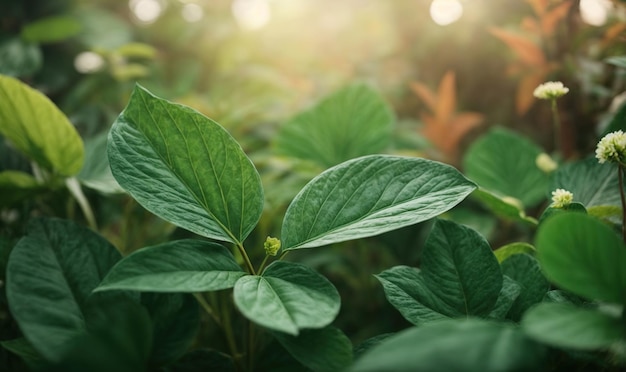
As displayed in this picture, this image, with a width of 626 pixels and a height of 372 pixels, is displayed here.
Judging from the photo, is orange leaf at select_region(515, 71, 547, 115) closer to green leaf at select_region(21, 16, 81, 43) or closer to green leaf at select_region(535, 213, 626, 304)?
green leaf at select_region(535, 213, 626, 304)

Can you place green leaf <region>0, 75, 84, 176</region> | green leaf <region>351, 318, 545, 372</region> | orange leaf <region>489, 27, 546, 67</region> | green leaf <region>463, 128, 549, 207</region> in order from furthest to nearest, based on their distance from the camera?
1. orange leaf <region>489, 27, 546, 67</region>
2. green leaf <region>463, 128, 549, 207</region>
3. green leaf <region>0, 75, 84, 176</region>
4. green leaf <region>351, 318, 545, 372</region>

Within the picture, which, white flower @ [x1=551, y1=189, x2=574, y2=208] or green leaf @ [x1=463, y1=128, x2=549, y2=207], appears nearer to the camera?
white flower @ [x1=551, y1=189, x2=574, y2=208]

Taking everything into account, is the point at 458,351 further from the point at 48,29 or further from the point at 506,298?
the point at 48,29

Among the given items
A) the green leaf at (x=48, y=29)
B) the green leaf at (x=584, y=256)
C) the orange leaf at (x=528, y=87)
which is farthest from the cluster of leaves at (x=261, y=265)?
the green leaf at (x=48, y=29)

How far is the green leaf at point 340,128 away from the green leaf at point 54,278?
0.33 metres

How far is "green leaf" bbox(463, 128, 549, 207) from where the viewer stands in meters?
0.65

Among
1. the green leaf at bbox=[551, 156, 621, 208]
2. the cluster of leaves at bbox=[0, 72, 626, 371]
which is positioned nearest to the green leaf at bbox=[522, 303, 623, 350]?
the cluster of leaves at bbox=[0, 72, 626, 371]

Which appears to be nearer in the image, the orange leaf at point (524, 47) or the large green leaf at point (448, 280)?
the large green leaf at point (448, 280)

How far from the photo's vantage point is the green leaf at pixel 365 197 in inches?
15.7

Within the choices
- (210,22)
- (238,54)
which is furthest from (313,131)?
(210,22)

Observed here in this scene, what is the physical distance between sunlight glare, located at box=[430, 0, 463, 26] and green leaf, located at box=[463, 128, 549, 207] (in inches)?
16.6

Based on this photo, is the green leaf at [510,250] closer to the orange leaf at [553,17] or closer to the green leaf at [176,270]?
the green leaf at [176,270]

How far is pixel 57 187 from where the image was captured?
2.01ft

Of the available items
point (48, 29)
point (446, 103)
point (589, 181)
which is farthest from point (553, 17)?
point (48, 29)
